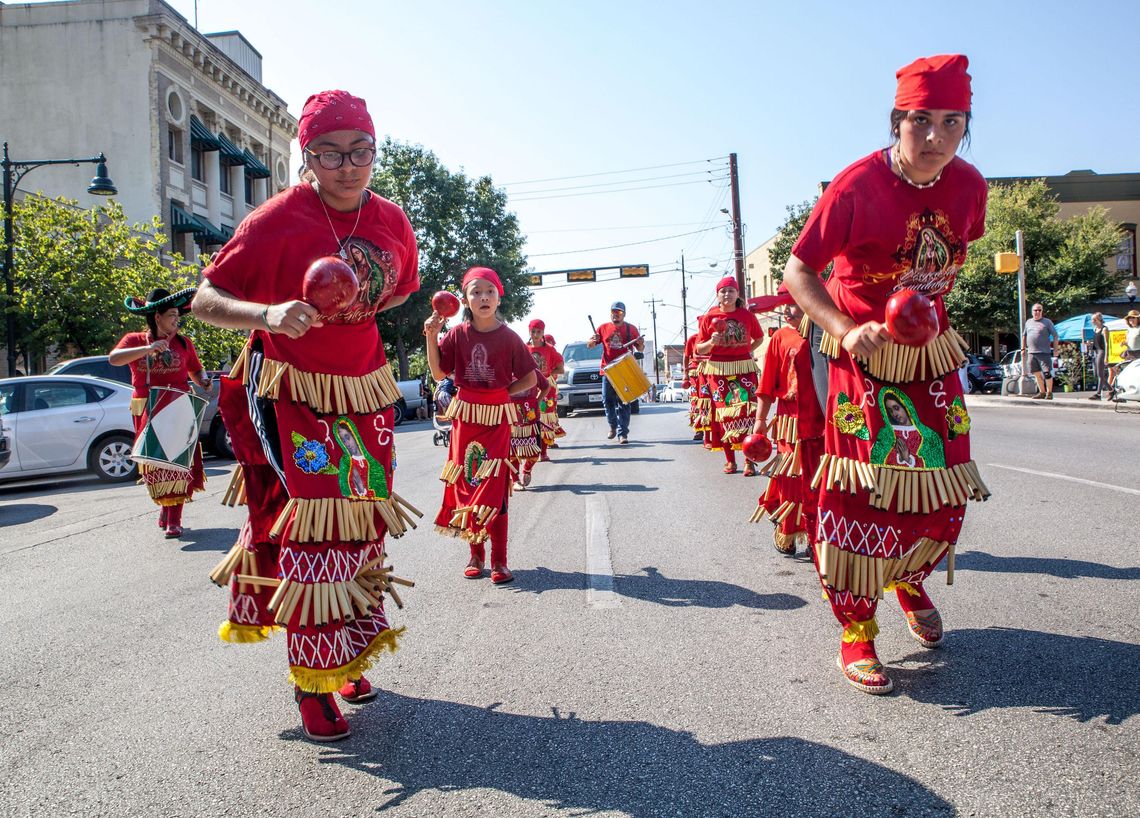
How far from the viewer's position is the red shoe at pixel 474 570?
5496 mm

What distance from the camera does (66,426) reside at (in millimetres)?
12141

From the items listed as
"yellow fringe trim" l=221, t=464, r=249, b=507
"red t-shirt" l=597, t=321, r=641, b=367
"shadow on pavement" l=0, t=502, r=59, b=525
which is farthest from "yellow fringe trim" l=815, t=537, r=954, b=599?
"red t-shirt" l=597, t=321, r=641, b=367

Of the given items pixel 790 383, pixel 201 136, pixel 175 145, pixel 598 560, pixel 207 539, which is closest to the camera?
pixel 790 383

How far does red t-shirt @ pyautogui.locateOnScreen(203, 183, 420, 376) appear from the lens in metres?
3.03

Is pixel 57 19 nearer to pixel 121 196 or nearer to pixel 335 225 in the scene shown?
pixel 121 196

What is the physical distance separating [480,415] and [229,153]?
3283cm

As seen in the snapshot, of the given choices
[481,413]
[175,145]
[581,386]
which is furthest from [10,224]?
[481,413]

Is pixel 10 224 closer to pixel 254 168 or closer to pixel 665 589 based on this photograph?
pixel 665 589

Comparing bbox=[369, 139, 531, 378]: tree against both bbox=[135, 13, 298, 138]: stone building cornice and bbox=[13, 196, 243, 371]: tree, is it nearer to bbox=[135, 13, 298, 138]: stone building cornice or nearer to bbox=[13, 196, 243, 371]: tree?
bbox=[135, 13, 298, 138]: stone building cornice

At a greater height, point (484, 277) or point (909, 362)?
point (484, 277)

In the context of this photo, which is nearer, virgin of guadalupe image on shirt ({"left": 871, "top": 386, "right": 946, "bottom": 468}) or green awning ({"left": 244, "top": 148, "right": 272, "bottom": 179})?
virgin of guadalupe image on shirt ({"left": 871, "top": 386, "right": 946, "bottom": 468})

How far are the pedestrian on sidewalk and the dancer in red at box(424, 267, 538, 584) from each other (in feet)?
53.0

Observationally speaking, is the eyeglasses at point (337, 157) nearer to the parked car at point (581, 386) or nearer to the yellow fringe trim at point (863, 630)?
the yellow fringe trim at point (863, 630)

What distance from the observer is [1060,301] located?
34781 mm
